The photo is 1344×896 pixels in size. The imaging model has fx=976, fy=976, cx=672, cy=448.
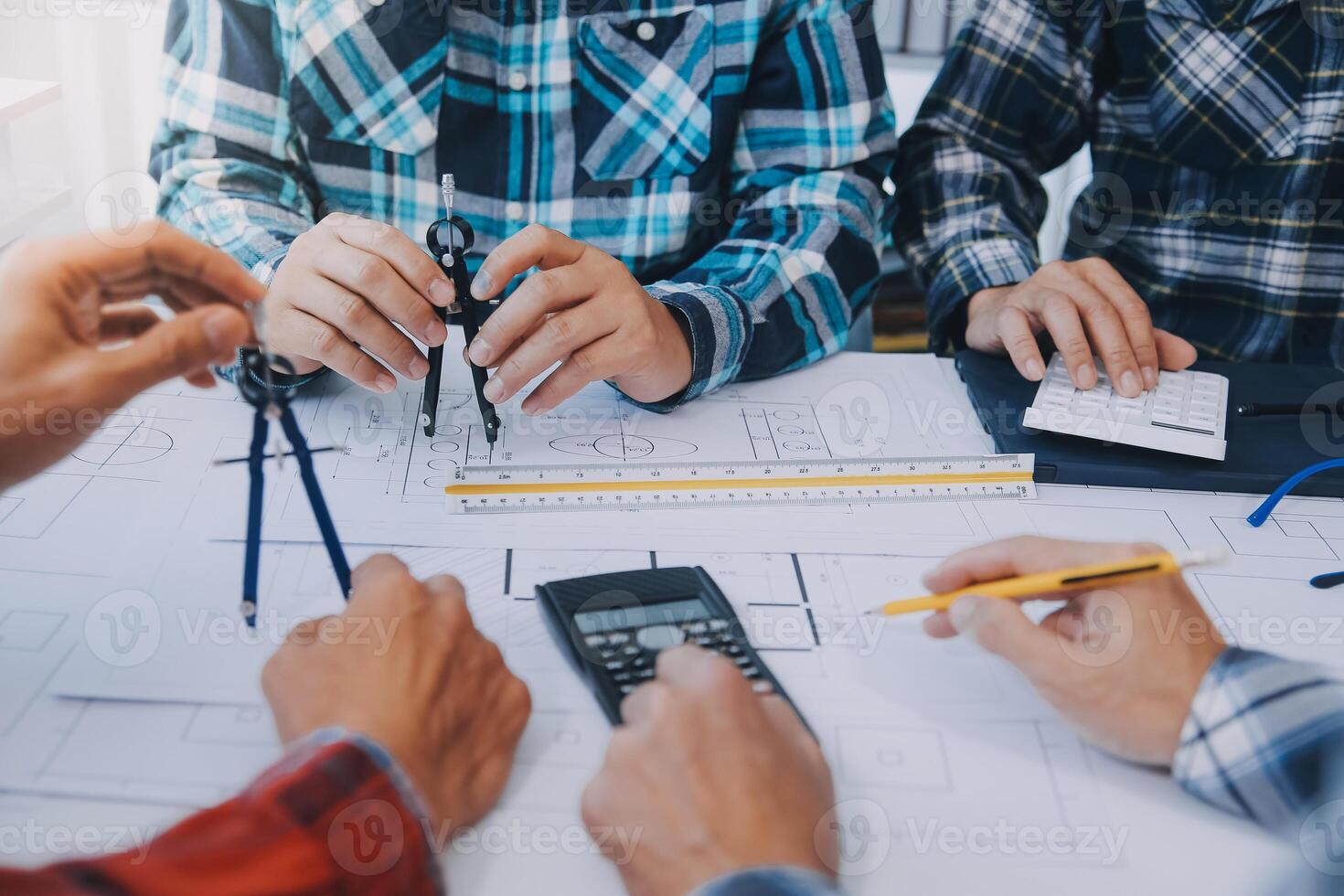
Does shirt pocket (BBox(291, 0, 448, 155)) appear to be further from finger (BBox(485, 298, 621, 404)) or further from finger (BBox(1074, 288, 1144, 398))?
finger (BBox(1074, 288, 1144, 398))

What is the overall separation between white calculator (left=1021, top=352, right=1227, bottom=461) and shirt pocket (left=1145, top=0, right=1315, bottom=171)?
1.58 feet

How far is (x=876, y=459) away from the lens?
0.90m

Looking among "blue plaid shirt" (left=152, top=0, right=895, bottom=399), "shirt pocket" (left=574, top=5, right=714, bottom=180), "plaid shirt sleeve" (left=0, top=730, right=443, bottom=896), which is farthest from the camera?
"shirt pocket" (left=574, top=5, right=714, bottom=180)

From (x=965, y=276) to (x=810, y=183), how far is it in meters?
0.23

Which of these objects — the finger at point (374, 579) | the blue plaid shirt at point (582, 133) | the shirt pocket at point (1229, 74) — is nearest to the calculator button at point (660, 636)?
the finger at point (374, 579)

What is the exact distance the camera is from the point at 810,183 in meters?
1.19

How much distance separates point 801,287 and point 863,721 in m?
0.62

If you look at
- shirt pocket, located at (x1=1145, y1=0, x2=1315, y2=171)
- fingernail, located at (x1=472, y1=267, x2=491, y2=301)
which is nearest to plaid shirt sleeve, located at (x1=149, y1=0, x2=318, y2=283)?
fingernail, located at (x1=472, y1=267, x2=491, y2=301)

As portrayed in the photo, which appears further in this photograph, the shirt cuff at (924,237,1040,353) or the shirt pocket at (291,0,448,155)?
the shirt cuff at (924,237,1040,353)

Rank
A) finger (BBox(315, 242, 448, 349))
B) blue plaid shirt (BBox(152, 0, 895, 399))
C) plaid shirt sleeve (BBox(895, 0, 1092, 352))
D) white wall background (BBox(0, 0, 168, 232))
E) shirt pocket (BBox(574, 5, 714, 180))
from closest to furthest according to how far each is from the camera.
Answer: finger (BBox(315, 242, 448, 349)) < blue plaid shirt (BBox(152, 0, 895, 399)) < shirt pocket (BBox(574, 5, 714, 180)) < plaid shirt sleeve (BBox(895, 0, 1092, 352)) < white wall background (BBox(0, 0, 168, 232))

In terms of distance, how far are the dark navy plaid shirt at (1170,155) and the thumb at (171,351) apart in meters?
0.92

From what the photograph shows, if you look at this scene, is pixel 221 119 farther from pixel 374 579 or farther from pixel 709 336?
pixel 374 579

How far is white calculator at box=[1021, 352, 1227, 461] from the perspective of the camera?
0.90m

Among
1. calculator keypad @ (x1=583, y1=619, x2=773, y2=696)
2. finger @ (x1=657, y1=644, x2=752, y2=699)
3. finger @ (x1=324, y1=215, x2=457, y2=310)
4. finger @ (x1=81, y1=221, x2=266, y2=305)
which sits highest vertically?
finger @ (x1=81, y1=221, x2=266, y2=305)
